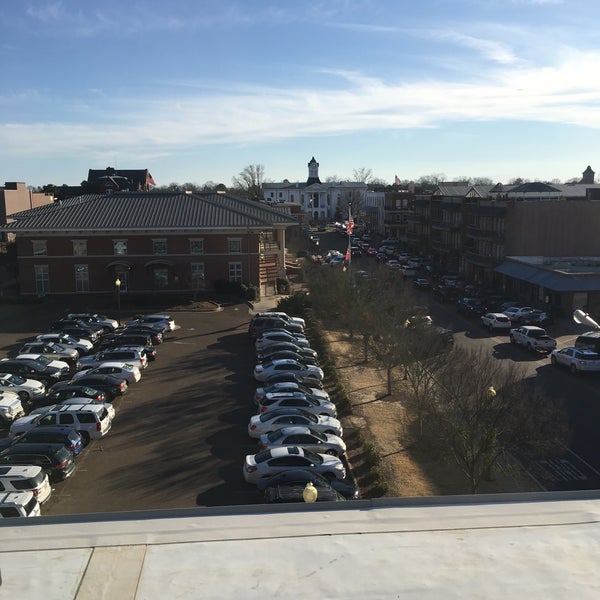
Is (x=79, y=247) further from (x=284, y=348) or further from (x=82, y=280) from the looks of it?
(x=284, y=348)

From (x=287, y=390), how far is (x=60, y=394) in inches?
326

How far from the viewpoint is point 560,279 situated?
47.8 metres

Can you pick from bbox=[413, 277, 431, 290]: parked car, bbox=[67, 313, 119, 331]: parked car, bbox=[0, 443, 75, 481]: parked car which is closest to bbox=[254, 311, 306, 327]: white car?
bbox=[67, 313, 119, 331]: parked car

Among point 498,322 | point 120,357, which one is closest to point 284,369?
point 120,357

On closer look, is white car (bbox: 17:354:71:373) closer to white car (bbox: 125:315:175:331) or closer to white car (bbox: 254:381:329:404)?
white car (bbox: 125:315:175:331)

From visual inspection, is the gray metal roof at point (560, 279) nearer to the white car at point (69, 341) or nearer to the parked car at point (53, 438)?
the white car at point (69, 341)

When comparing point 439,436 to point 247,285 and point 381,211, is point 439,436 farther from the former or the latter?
point 381,211

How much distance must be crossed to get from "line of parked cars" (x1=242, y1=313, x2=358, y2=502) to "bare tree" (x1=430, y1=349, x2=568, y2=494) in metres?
3.21

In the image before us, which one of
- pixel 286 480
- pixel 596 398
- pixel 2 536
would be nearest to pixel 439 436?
pixel 286 480

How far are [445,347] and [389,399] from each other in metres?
3.67

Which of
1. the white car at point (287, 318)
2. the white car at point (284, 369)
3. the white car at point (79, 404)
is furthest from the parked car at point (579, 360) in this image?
the white car at point (79, 404)

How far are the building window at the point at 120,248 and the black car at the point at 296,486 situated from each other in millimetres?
35611

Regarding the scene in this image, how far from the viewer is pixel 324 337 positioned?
39062 mm

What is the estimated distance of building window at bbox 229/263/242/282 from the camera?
52.1 metres
